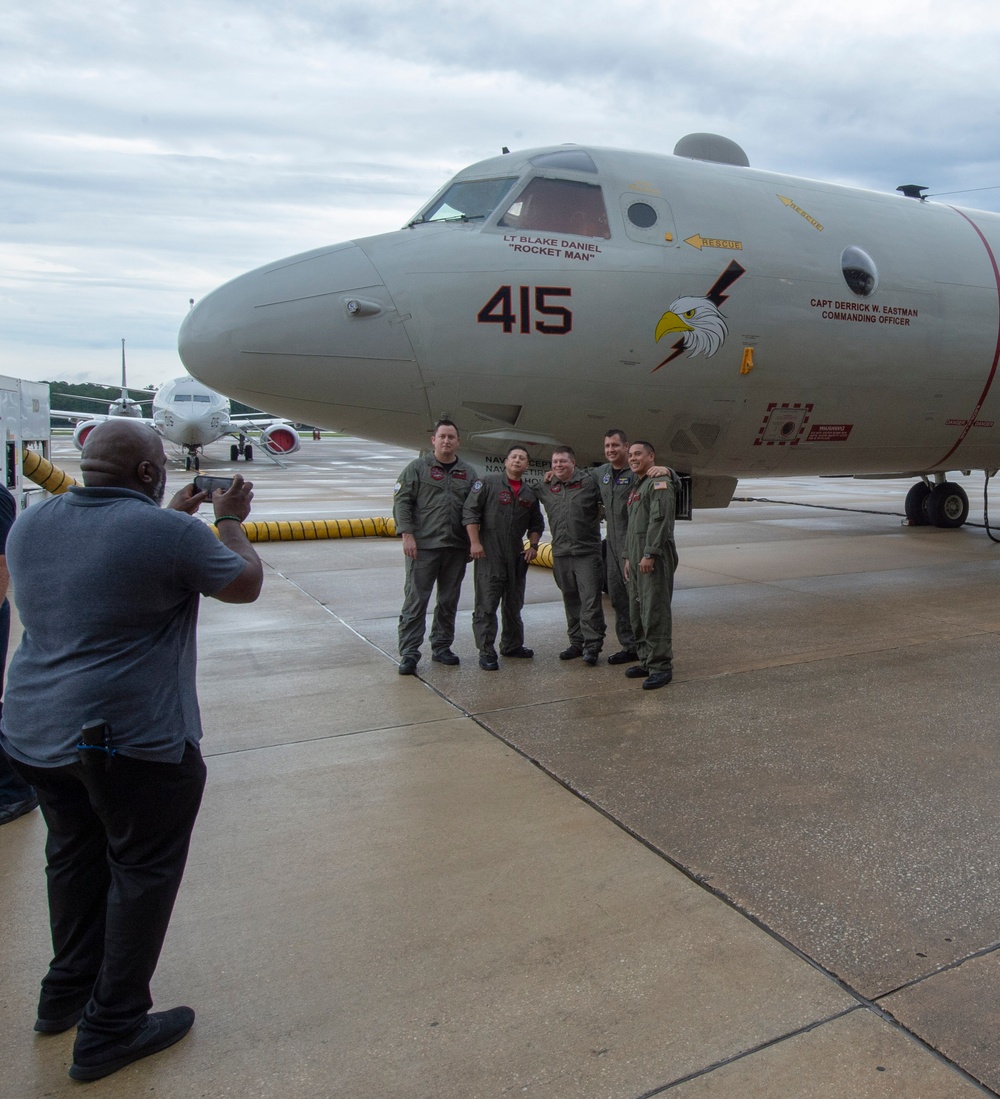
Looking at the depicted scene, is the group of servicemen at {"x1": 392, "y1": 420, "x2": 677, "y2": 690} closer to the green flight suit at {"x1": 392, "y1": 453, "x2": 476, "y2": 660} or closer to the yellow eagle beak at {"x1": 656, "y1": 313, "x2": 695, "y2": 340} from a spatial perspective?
the green flight suit at {"x1": 392, "y1": 453, "x2": 476, "y2": 660}

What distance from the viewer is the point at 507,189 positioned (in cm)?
680

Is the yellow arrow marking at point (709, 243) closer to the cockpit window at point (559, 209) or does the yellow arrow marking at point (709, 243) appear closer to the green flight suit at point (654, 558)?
the cockpit window at point (559, 209)

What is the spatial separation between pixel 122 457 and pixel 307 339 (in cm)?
394

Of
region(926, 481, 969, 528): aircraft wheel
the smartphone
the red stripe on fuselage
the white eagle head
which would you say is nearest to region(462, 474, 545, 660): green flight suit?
the white eagle head

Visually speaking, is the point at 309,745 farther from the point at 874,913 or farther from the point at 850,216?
the point at 850,216

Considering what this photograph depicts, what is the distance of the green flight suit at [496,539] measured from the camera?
6070 millimetres

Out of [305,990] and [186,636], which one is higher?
[186,636]

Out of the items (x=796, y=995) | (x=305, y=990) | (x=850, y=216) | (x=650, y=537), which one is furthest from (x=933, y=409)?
(x=305, y=990)

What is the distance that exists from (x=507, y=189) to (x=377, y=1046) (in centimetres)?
603

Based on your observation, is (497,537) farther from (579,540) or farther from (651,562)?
(651,562)

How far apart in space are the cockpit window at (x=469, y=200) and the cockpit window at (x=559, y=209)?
0.62ft

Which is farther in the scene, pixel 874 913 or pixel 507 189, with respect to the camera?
pixel 507 189

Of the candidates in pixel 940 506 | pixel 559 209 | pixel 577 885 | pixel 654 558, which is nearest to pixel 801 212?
pixel 559 209

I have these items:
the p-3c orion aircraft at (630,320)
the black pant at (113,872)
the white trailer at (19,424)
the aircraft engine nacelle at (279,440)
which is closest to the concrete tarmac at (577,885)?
the black pant at (113,872)
